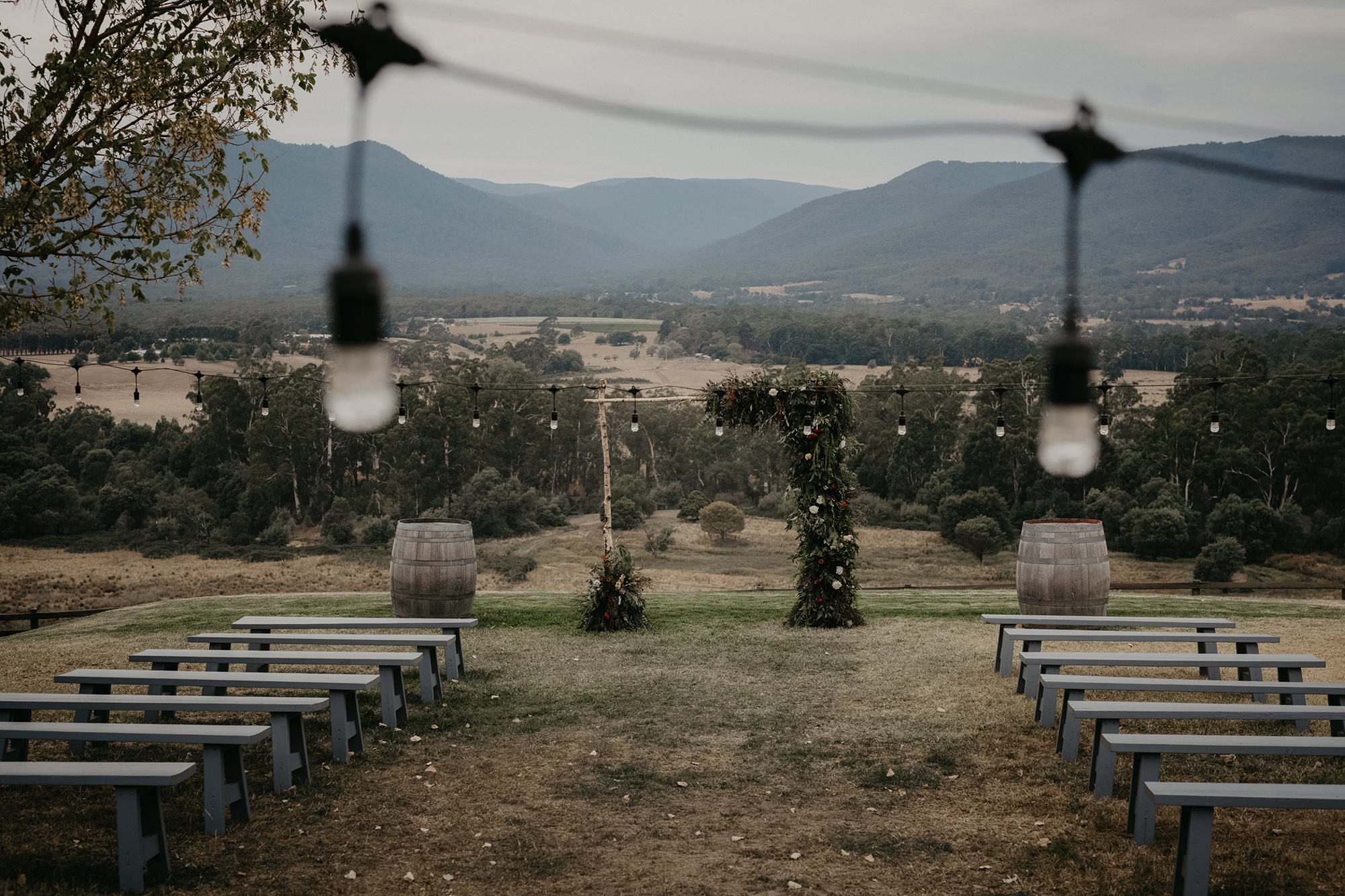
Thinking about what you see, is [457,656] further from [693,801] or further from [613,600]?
[693,801]

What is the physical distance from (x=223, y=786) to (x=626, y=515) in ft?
117

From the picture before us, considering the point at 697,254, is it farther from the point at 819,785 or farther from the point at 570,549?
the point at 819,785

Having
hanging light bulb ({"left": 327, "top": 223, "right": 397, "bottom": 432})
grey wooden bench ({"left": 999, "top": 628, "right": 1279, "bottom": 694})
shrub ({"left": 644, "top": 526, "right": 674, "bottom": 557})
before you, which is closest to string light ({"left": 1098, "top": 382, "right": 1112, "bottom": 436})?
grey wooden bench ({"left": 999, "top": 628, "right": 1279, "bottom": 694})

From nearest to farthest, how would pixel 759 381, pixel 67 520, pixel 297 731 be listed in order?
pixel 297 731 < pixel 759 381 < pixel 67 520

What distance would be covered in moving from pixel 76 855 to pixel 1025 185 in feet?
428

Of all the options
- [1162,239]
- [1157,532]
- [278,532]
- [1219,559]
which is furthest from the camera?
[1162,239]

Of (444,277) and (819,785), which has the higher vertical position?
(444,277)

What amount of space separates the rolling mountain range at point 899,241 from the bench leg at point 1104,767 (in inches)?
1862

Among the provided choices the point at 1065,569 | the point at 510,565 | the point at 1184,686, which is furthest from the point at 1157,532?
the point at 1184,686

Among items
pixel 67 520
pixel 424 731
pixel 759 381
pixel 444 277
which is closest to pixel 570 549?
pixel 67 520

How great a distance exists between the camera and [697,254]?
15212 centimetres

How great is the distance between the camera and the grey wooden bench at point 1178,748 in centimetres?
396

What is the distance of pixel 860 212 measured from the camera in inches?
6255

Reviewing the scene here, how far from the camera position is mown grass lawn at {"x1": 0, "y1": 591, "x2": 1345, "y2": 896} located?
3.88 meters
